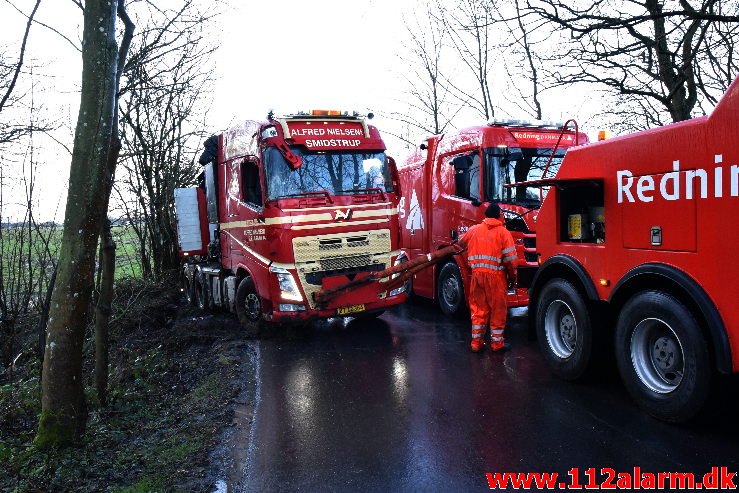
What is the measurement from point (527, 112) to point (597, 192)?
45.6ft

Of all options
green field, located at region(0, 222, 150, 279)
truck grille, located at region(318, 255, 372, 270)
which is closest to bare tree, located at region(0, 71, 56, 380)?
green field, located at region(0, 222, 150, 279)

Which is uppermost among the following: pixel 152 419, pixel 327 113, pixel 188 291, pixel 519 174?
pixel 327 113

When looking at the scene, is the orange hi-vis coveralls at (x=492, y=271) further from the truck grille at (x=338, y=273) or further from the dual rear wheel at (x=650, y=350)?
the truck grille at (x=338, y=273)

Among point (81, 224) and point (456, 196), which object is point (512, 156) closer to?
point (456, 196)

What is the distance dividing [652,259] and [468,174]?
4.62 m

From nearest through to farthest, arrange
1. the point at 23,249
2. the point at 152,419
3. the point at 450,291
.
A: the point at 152,419 → the point at 23,249 → the point at 450,291

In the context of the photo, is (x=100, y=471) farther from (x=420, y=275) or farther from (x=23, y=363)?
(x=420, y=275)

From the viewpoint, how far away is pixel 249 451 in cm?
421

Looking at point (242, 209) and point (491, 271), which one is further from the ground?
point (242, 209)

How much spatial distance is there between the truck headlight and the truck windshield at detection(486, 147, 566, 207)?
10.9 ft

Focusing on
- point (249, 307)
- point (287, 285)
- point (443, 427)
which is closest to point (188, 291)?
point (249, 307)

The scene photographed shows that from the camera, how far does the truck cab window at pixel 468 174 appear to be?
28.0 feet

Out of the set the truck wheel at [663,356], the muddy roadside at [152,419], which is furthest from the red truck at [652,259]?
the muddy roadside at [152,419]

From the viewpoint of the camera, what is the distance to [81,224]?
4.14 m
